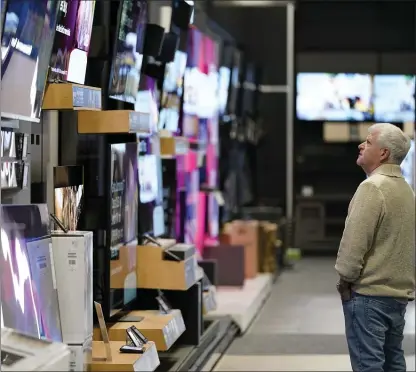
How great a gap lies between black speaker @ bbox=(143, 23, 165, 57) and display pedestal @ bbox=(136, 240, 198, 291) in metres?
1.27

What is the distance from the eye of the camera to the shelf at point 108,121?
4953mm

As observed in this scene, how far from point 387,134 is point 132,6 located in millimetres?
1689

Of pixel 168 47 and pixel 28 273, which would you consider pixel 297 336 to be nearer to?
pixel 168 47

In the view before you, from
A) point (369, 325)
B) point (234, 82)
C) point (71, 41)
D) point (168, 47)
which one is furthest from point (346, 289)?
point (234, 82)

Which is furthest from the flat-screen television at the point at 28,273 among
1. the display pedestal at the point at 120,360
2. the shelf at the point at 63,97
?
the shelf at the point at 63,97

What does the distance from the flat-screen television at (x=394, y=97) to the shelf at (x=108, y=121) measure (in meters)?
9.57

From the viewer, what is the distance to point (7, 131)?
13.6 ft

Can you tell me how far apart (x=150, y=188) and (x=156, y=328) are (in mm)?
1313

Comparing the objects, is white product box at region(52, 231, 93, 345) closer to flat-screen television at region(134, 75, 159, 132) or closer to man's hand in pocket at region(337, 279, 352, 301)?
man's hand in pocket at region(337, 279, 352, 301)

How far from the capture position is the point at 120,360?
4023 millimetres

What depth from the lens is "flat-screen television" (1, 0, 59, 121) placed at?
3846 mm

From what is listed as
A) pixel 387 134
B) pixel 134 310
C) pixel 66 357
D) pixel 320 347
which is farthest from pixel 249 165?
pixel 66 357

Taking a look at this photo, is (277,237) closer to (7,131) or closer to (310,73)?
(310,73)

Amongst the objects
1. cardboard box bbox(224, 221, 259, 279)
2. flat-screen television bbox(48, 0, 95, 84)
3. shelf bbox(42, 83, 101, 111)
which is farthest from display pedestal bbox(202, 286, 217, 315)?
cardboard box bbox(224, 221, 259, 279)
